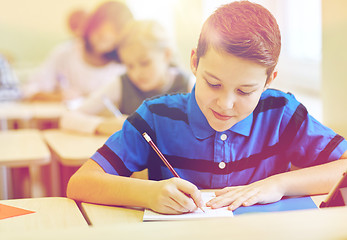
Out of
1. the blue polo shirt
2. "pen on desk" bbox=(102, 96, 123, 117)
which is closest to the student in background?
"pen on desk" bbox=(102, 96, 123, 117)

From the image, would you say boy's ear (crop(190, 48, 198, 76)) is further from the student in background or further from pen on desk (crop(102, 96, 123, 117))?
the student in background

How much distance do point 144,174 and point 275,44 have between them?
0.93 feet

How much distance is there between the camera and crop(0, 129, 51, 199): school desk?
1.16 m

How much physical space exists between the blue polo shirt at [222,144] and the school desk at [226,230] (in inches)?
11.5

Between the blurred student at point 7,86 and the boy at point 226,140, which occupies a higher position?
the boy at point 226,140

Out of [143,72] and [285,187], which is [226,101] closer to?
[285,187]

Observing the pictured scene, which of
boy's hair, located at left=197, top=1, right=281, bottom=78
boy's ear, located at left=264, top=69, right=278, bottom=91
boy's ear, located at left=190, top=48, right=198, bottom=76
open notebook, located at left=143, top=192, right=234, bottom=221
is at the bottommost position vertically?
open notebook, located at left=143, top=192, right=234, bottom=221

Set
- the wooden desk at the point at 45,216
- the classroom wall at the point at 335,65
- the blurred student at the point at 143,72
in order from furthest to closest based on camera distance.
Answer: the blurred student at the point at 143,72 < the classroom wall at the point at 335,65 < the wooden desk at the point at 45,216

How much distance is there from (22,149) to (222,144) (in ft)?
2.29

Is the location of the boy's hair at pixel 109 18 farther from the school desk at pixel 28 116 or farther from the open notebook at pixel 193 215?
the open notebook at pixel 193 215

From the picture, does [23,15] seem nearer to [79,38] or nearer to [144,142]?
[79,38]

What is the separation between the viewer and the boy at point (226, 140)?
62 cm

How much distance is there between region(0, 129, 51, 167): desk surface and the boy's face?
24.7 inches

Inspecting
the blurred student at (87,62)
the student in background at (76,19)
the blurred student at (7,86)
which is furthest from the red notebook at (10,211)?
the student in background at (76,19)
